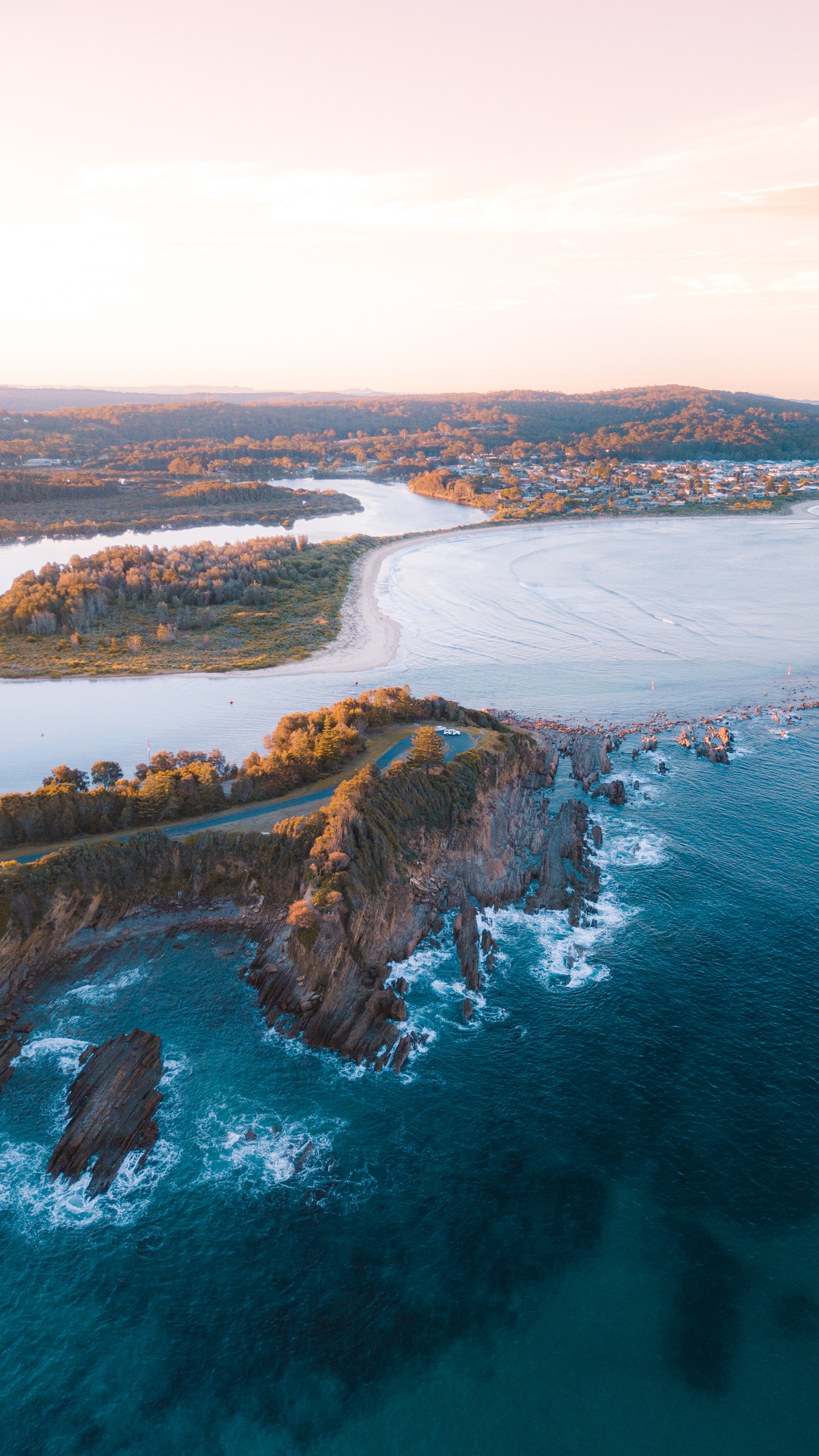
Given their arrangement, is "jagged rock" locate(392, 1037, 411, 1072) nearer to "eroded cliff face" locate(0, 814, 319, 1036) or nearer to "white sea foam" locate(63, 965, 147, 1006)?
"eroded cliff face" locate(0, 814, 319, 1036)

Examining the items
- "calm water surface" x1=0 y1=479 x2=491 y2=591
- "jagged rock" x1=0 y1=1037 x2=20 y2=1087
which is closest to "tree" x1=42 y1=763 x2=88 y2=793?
"jagged rock" x1=0 y1=1037 x2=20 y2=1087

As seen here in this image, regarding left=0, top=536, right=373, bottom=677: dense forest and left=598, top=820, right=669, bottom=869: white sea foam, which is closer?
left=598, top=820, right=669, bottom=869: white sea foam

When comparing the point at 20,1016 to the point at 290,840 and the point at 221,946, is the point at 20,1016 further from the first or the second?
the point at 290,840

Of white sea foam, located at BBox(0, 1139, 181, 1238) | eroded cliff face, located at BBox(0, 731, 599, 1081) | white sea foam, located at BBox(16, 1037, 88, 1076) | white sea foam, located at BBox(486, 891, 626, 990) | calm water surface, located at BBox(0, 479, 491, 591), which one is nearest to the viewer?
white sea foam, located at BBox(0, 1139, 181, 1238)

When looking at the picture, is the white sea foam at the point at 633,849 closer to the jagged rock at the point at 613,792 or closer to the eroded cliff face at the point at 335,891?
the eroded cliff face at the point at 335,891

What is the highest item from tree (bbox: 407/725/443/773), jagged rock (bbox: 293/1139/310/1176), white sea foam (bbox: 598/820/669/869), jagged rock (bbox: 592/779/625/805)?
tree (bbox: 407/725/443/773)

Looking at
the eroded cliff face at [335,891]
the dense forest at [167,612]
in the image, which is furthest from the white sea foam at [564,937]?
the dense forest at [167,612]

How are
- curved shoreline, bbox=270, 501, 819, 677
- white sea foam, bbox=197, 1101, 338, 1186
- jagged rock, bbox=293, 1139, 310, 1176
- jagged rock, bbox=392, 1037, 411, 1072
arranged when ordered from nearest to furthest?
white sea foam, bbox=197, 1101, 338, 1186 → jagged rock, bbox=293, 1139, 310, 1176 → jagged rock, bbox=392, 1037, 411, 1072 → curved shoreline, bbox=270, 501, 819, 677

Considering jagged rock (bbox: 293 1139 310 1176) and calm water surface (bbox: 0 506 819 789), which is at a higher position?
calm water surface (bbox: 0 506 819 789)
